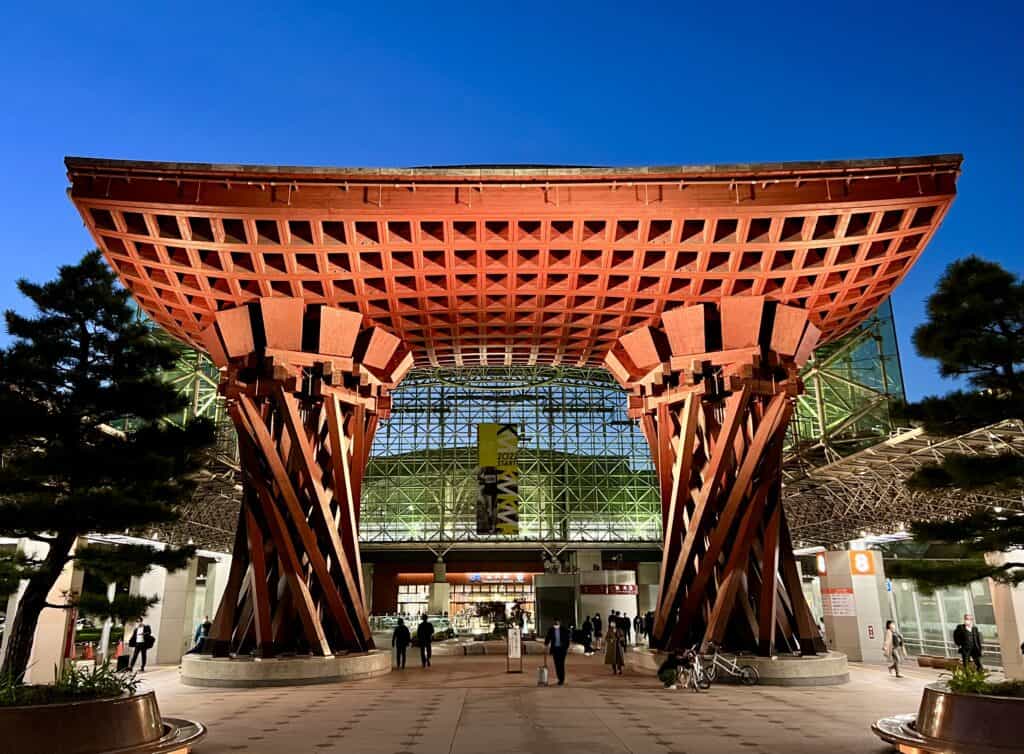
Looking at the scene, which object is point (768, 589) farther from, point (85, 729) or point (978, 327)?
point (85, 729)

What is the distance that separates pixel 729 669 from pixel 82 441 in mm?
11554

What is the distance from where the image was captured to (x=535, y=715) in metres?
10.1

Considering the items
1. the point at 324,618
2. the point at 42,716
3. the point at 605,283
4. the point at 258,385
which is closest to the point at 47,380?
the point at 42,716

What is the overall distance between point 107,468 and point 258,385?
6777 mm

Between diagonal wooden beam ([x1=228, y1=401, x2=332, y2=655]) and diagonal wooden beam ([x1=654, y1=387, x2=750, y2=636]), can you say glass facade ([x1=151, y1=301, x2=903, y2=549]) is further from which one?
diagonal wooden beam ([x1=228, y1=401, x2=332, y2=655])

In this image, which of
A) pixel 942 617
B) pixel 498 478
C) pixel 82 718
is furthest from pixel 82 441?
pixel 498 478

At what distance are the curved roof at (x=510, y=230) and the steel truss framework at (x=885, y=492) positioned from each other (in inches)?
152

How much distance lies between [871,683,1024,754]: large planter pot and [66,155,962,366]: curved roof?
9.33 meters

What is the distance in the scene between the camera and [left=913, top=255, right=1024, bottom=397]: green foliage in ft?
24.9

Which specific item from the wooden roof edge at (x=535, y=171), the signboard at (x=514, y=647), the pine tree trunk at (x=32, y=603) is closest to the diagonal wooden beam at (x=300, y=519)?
the signboard at (x=514, y=647)

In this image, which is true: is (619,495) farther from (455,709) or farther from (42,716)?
(42,716)

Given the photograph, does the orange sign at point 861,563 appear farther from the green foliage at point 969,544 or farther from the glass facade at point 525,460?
the glass facade at point 525,460

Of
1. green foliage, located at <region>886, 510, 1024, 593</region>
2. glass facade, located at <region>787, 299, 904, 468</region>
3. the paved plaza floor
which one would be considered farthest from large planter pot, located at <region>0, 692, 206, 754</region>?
glass facade, located at <region>787, 299, 904, 468</region>

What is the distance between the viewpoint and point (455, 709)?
35.1ft
